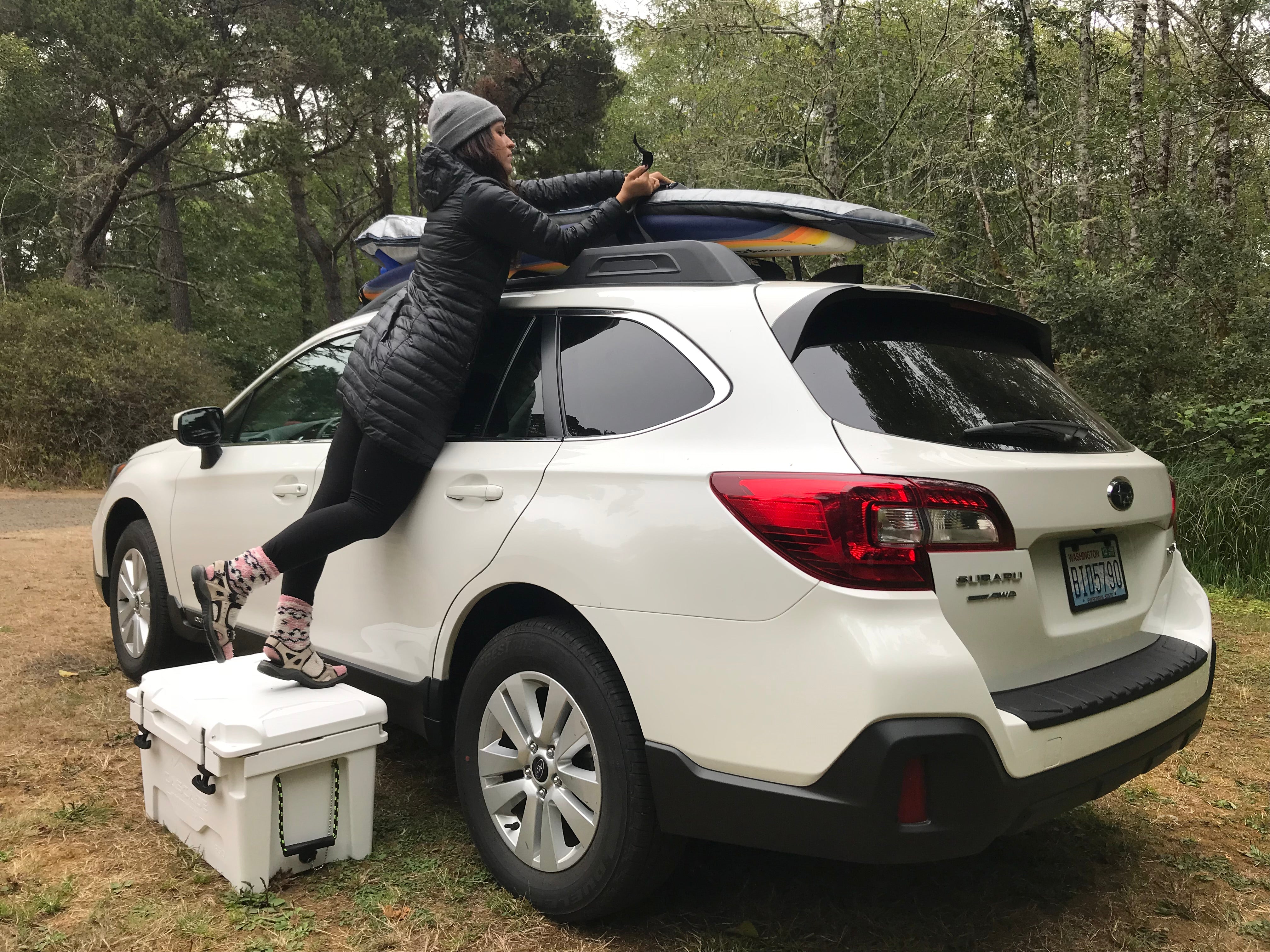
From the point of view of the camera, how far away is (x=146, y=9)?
15664mm

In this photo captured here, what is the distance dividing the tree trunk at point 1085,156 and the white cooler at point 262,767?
8.00 m

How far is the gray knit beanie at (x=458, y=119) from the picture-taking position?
10.3ft

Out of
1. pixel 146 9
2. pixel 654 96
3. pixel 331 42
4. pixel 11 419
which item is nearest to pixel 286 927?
pixel 11 419

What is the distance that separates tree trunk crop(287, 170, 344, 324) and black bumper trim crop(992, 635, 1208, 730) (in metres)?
22.6

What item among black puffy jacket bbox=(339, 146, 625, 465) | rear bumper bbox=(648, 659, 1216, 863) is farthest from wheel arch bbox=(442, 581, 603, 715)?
rear bumper bbox=(648, 659, 1216, 863)

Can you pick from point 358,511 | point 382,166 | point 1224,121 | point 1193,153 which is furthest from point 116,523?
point 382,166

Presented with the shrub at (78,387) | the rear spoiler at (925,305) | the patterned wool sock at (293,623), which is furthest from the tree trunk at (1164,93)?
the shrub at (78,387)

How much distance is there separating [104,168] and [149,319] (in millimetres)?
8856

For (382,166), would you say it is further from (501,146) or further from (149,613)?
(501,146)

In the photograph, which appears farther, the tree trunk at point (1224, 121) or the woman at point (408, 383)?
the tree trunk at point (1224, 121)

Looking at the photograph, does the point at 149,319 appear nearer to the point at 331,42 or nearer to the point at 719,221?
the point at 331,42

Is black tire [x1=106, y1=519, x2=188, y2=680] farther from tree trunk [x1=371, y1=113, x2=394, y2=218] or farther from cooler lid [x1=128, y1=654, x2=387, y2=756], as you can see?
tree trunk [x1=371, y1=113, x2=394, y2=218]

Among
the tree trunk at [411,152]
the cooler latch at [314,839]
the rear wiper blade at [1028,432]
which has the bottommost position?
the cooler latch at [314,839]

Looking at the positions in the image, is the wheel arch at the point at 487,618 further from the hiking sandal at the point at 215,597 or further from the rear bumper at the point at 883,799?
the hiking sandal at the point at 215,597
